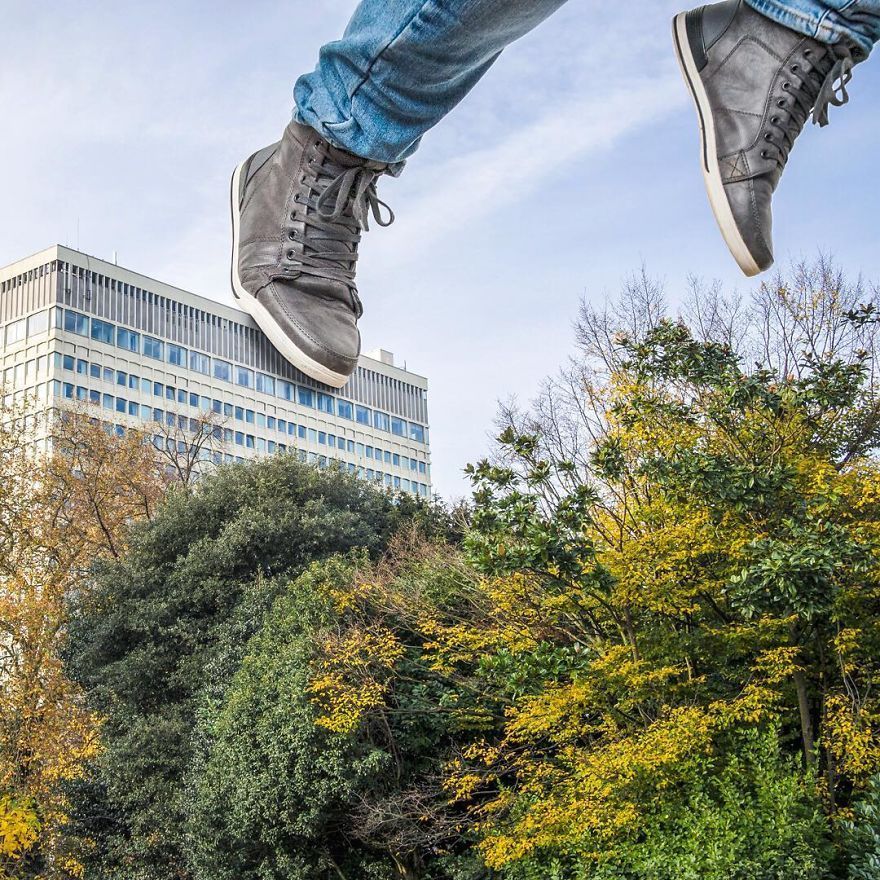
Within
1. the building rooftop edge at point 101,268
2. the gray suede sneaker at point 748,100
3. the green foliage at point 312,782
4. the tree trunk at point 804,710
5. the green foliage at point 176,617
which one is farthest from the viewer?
the building rooftop edge at point 101,268

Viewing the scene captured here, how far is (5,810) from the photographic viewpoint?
2145 centimetres

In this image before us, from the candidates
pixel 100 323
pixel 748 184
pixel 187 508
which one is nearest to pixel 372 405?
pixel 100 323

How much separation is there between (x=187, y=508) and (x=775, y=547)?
13.1m

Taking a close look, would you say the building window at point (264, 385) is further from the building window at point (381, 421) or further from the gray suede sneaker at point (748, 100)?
the gray suede sneaker at point (748, 100)

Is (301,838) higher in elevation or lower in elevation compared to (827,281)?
lower

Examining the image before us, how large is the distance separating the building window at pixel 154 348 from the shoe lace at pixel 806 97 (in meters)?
62.5

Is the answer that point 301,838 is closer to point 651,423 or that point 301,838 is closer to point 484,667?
point 484,667

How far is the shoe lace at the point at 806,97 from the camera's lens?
237 centimetres

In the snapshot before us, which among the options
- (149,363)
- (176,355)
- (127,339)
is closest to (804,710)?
(127,339)

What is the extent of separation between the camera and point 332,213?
9.60 feet

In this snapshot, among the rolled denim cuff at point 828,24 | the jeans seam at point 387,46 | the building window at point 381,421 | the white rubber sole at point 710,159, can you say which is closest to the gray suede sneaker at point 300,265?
the jeans seam at point 387,46

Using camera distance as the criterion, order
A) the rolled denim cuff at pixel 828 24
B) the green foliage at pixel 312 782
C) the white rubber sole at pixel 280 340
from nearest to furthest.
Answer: the rolled denim cuff at pixel 828 24 < the white rubber sole at pixel 280 340 < the green foliage at pixel 312 782

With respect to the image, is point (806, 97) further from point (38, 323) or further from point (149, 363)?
point (149, 363)

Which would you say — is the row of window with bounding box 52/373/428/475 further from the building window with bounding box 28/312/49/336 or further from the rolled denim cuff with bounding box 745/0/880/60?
the rolled denim cuff with bounding box 745/0/880/60
